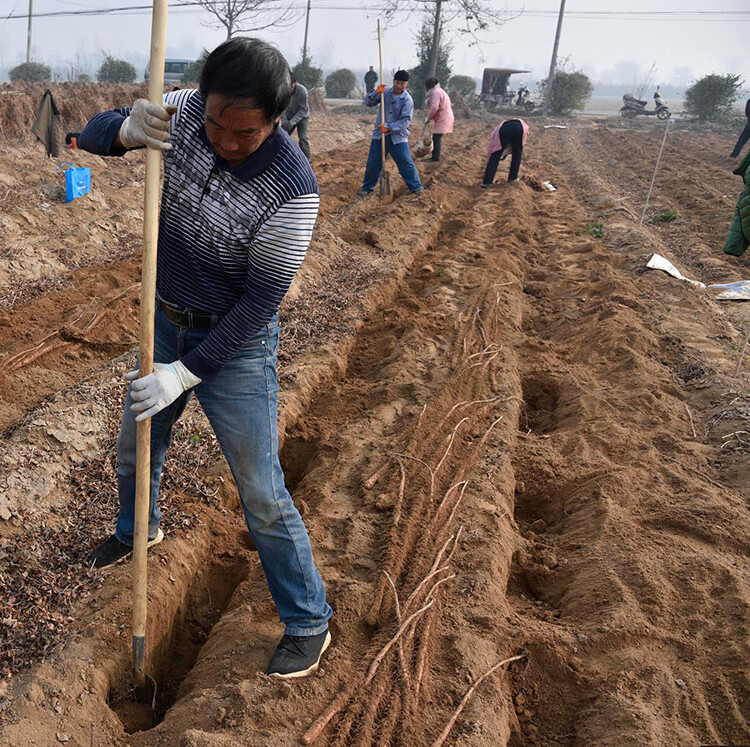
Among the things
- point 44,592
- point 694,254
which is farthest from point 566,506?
point 694,254

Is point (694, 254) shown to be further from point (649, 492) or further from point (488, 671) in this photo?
point (488, 671)

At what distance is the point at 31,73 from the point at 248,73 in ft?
96.3

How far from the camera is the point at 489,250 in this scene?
830 centimetres

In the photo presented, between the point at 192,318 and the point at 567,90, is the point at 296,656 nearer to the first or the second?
the point at 192,318

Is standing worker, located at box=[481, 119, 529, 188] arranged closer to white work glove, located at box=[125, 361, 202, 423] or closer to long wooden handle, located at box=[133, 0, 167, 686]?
long wooden handle, located at box=[133, 0, 167, 686]

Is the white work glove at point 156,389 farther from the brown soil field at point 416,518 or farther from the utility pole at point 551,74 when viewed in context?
the utility pole at point 551,74

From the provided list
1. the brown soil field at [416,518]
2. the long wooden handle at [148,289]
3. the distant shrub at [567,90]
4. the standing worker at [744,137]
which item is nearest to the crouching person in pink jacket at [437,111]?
the brown soil field at [416,518]

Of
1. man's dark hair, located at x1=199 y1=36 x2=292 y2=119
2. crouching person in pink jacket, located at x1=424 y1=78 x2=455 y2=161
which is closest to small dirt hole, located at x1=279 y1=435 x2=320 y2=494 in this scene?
man's dark hair, located at x1=199 y1=36 x2=292 y2=119

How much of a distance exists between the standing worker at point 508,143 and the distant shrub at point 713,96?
21724 mm

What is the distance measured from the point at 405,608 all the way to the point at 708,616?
1357 millimetres

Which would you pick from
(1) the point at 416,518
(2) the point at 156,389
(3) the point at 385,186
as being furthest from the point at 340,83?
(2) the point at 156,389

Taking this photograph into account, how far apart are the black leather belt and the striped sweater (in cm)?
3

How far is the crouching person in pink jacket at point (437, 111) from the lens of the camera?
42.7 feet

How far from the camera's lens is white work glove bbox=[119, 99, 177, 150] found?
6.78ft
